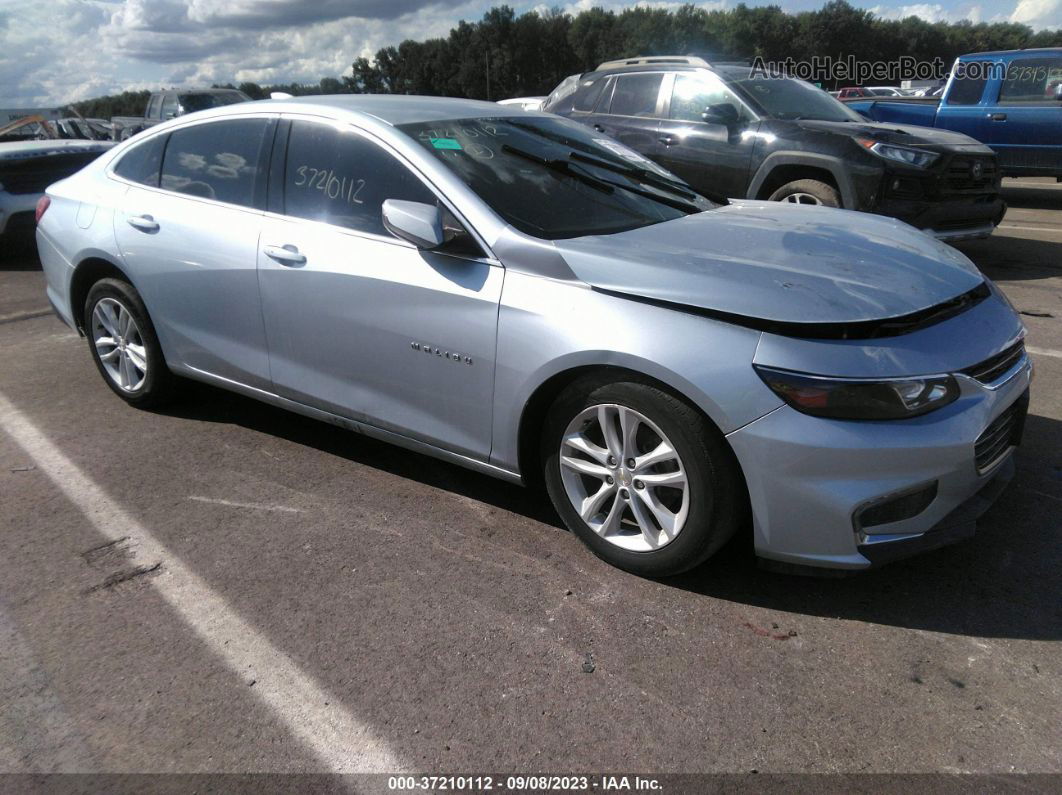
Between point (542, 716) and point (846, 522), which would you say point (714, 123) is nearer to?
point (846, 522)

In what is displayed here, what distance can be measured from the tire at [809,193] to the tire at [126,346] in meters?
5.07

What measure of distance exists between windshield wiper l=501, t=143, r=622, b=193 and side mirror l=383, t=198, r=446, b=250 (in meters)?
0.66

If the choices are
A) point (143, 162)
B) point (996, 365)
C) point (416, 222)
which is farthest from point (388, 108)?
point (996, 365)

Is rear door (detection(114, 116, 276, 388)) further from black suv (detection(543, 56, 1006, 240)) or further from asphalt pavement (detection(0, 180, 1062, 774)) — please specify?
black suv (detection(543, 56, 1006, 240))

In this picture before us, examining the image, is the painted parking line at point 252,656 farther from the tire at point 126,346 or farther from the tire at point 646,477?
the tire at point 646,477

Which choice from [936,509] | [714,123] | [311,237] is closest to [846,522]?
[936,509]

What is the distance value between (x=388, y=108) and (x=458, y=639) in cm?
237

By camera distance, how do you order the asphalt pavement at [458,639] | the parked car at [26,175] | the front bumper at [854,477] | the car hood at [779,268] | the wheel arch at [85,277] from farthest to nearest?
the parked car at [26,175]
the wheel arch at [85,277]
the car hood at [779,268]
the front bumper at [854,477]
the asphalt pavement at [458,639]

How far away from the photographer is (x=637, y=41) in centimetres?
10912

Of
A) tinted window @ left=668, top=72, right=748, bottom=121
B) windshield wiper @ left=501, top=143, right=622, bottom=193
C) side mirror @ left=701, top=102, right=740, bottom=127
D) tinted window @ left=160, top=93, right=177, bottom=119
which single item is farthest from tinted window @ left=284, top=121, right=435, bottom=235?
tinted window @ left=160, top=93, right=177, bottom=119

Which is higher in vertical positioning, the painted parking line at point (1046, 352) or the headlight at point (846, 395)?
the headlight at point (846, 395)

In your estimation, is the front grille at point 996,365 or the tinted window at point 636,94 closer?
the front grille at point 996,365

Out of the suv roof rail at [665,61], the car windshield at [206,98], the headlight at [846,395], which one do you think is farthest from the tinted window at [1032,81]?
the car windshield at [206,98]

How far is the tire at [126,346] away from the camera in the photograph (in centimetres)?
451
